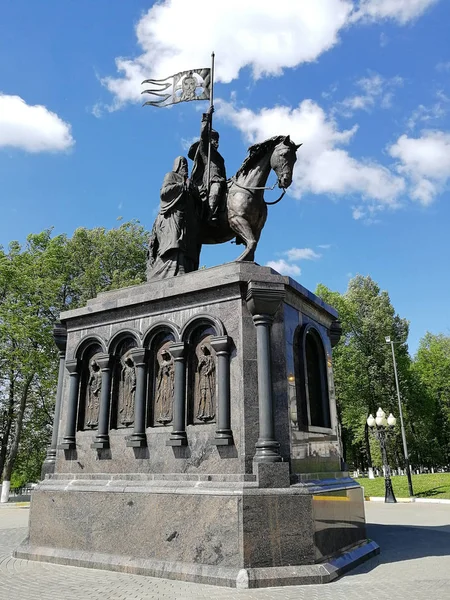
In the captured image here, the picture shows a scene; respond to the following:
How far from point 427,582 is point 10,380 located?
2772cm

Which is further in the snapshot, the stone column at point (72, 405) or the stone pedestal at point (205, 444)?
the stone column at point (72, 405)

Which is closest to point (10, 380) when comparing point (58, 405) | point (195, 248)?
point (58, 405)

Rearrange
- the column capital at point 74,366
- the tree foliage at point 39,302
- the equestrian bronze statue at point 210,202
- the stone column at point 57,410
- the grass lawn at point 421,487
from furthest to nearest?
the tree foliage at point 39,302
the grass lawn at point 421,487
the column capital at point 74,366
the stone column at point 57,410
the equestrian bronze statue at point 210,202

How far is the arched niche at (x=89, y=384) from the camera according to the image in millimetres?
9812

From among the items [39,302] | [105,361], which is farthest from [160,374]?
[39,302]

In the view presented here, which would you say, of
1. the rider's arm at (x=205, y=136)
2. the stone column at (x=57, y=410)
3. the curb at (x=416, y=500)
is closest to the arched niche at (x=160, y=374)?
the stone column at (x=57, y=410)

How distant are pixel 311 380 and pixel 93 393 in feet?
13.9

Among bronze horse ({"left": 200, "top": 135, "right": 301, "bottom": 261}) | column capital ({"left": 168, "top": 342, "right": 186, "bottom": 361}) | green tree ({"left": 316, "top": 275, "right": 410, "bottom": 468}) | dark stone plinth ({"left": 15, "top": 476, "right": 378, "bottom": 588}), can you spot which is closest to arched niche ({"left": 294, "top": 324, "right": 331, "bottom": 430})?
dark stone plinth ({"left": 15, "top": 476, "right": 378, "bottom": 588})

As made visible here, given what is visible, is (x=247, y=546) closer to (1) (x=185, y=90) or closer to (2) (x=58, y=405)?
(2) (x=58, y=405)

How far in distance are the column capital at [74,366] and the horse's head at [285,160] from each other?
17.4 feet

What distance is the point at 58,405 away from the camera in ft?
34.9

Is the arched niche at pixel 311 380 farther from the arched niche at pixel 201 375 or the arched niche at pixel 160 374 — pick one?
the arched niche at pixel 160 374

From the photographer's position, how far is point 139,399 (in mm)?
8961

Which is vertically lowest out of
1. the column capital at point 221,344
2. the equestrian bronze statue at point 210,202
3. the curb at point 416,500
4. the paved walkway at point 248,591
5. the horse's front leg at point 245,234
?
the paved walkway at point 248,591
